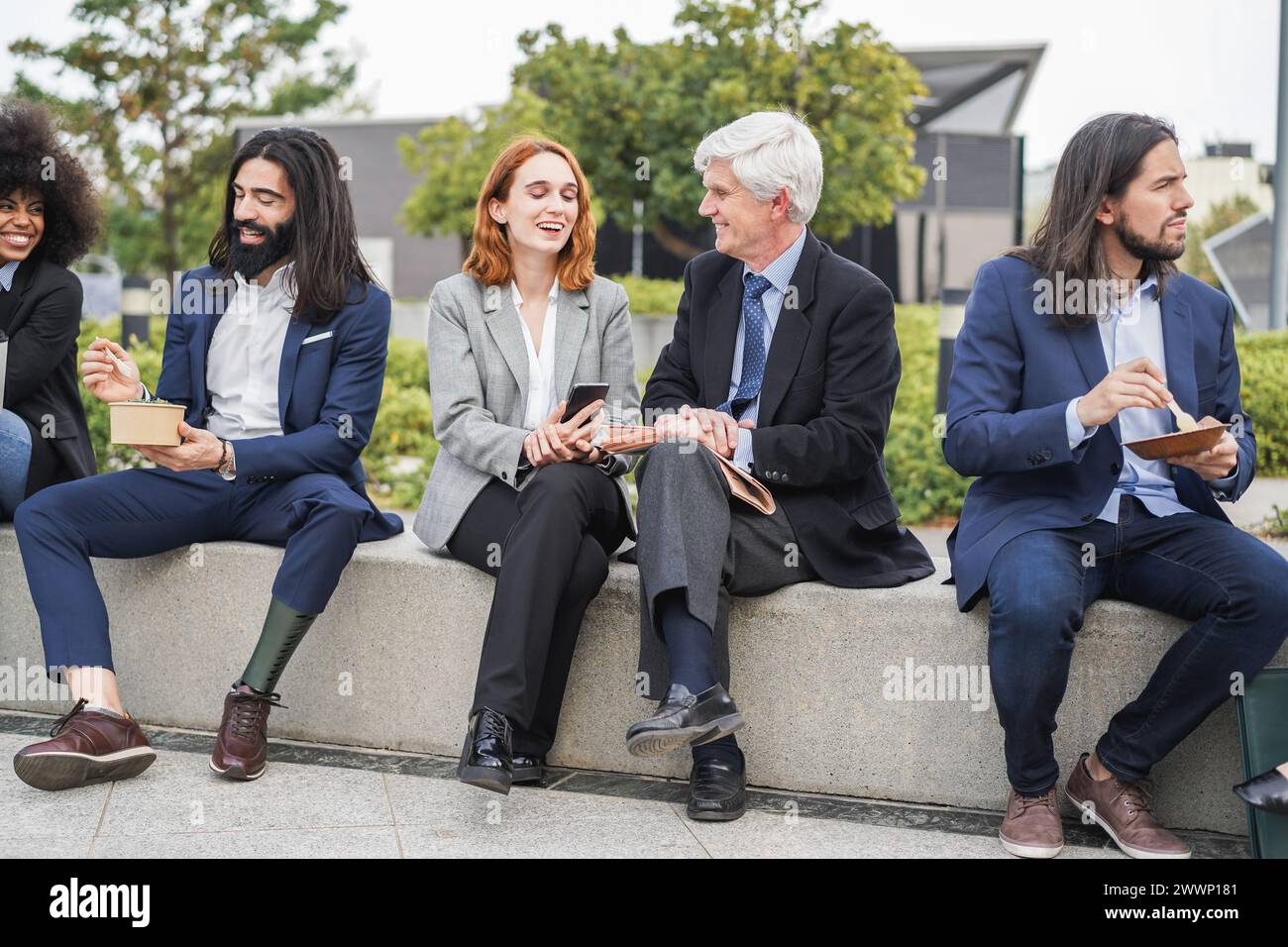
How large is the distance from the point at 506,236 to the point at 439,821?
1.77m

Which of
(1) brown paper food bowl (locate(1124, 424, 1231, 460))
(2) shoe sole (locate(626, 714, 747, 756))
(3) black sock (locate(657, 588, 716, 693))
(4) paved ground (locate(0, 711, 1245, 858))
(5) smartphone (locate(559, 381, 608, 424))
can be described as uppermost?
(5) smartphone (locate(559, 381, 608, 424))

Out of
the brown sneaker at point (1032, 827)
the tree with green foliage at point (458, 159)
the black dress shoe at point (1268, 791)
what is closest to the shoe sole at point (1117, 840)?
the brown sneaker at point (1032, 827)

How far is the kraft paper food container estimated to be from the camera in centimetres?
355

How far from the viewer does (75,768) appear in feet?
11.5

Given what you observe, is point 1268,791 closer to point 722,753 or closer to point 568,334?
point 722,753

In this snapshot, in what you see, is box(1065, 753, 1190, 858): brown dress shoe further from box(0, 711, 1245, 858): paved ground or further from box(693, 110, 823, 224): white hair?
box(693, 110, 823, 224): white hair

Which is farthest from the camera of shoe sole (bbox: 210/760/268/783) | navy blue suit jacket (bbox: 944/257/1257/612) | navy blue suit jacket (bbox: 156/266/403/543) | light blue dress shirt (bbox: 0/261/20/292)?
light blue dress shirt (bbox: 0/261/20/292)

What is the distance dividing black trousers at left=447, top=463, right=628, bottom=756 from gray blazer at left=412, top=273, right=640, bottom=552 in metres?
0.10

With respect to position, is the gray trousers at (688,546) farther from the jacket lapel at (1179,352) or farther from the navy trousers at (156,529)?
the jacket lapel at (1179,352)

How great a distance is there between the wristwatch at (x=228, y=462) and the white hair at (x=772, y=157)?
1580 millimetres

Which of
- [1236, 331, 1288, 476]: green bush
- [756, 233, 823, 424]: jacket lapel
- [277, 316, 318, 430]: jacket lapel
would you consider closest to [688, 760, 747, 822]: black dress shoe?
[756, 233, 823, 424]: jacket lapel

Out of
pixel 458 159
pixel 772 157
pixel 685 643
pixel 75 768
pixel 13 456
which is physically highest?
pixel 458 159

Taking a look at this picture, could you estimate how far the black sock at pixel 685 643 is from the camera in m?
3.26

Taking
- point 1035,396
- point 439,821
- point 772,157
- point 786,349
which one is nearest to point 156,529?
point 439,821
